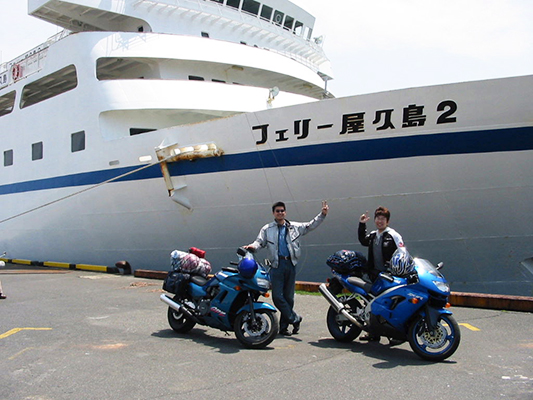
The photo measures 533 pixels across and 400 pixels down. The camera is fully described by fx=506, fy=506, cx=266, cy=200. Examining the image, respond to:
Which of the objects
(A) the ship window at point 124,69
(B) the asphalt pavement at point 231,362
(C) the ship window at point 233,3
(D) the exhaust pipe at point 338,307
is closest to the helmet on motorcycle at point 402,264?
(D) the exhaust pipe at point 338,307

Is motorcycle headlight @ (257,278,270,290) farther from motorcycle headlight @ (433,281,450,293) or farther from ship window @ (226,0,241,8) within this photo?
ship window @ (226,0,241,8)

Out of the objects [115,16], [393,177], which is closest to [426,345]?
[393,177]

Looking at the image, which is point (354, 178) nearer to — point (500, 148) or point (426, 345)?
point (500, 148)

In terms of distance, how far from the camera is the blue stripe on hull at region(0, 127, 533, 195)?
280 inches

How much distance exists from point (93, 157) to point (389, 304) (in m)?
8.35

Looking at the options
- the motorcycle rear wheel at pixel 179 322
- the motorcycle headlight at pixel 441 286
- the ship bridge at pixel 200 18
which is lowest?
the motorcycle rear wheel at pixel 179 322

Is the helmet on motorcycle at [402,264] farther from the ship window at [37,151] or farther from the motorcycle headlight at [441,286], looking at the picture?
the ship window at [37,151]

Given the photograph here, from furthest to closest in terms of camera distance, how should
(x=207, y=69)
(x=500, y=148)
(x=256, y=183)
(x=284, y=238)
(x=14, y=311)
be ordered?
(x=207, y=69) → (x=256, y=183) → (x=500, y=148) → (x=14, y=311) → (x=284, y=238)

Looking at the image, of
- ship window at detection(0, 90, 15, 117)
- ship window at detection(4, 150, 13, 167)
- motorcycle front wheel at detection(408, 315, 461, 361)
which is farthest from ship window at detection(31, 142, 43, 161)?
motorcycle front wheel at detection(408, 315, 461, 361)

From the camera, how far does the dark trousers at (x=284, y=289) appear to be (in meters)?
5.34

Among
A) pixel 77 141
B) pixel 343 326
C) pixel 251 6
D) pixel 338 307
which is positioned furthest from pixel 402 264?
pixel 251 6

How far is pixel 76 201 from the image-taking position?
1156cm

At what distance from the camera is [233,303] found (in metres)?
4.96

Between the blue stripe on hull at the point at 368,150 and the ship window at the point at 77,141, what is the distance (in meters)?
2.00
